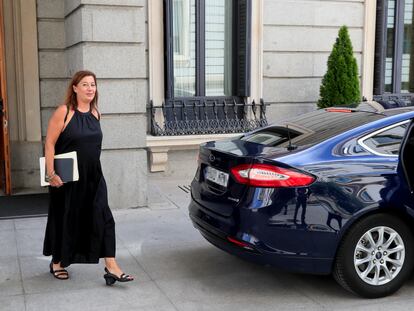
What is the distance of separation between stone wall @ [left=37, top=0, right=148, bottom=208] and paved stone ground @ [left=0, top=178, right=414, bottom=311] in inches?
47.0

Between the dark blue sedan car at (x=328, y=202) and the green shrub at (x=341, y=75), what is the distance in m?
4.72

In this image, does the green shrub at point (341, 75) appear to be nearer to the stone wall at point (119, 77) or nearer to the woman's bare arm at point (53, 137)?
the stone wall at point (119, 77)

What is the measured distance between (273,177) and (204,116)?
5303mm

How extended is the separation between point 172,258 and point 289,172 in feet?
5.91

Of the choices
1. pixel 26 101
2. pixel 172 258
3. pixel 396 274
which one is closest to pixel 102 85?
pixel 26 101

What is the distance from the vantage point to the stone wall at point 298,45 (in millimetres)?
9906

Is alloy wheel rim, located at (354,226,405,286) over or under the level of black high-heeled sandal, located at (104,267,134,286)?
over

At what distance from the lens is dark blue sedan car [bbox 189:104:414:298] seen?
4.52 metres

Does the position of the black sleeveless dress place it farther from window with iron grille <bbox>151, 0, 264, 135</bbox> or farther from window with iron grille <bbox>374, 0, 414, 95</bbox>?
window with iron grille <bbox>374, 0, 414, 95</bbox>

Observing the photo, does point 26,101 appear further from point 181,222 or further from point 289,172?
point 289,172

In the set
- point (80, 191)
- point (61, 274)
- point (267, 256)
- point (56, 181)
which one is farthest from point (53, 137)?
point (267, 256)

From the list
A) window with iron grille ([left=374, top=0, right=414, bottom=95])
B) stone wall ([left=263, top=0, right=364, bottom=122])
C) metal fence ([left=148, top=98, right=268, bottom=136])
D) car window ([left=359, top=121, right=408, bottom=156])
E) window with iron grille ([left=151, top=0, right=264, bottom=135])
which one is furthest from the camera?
window with iron grille ([left=374, top=0, right=414, bottom=95])

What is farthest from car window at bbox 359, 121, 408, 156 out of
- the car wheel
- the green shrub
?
the green shrub

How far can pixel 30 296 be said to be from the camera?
4812 mm
